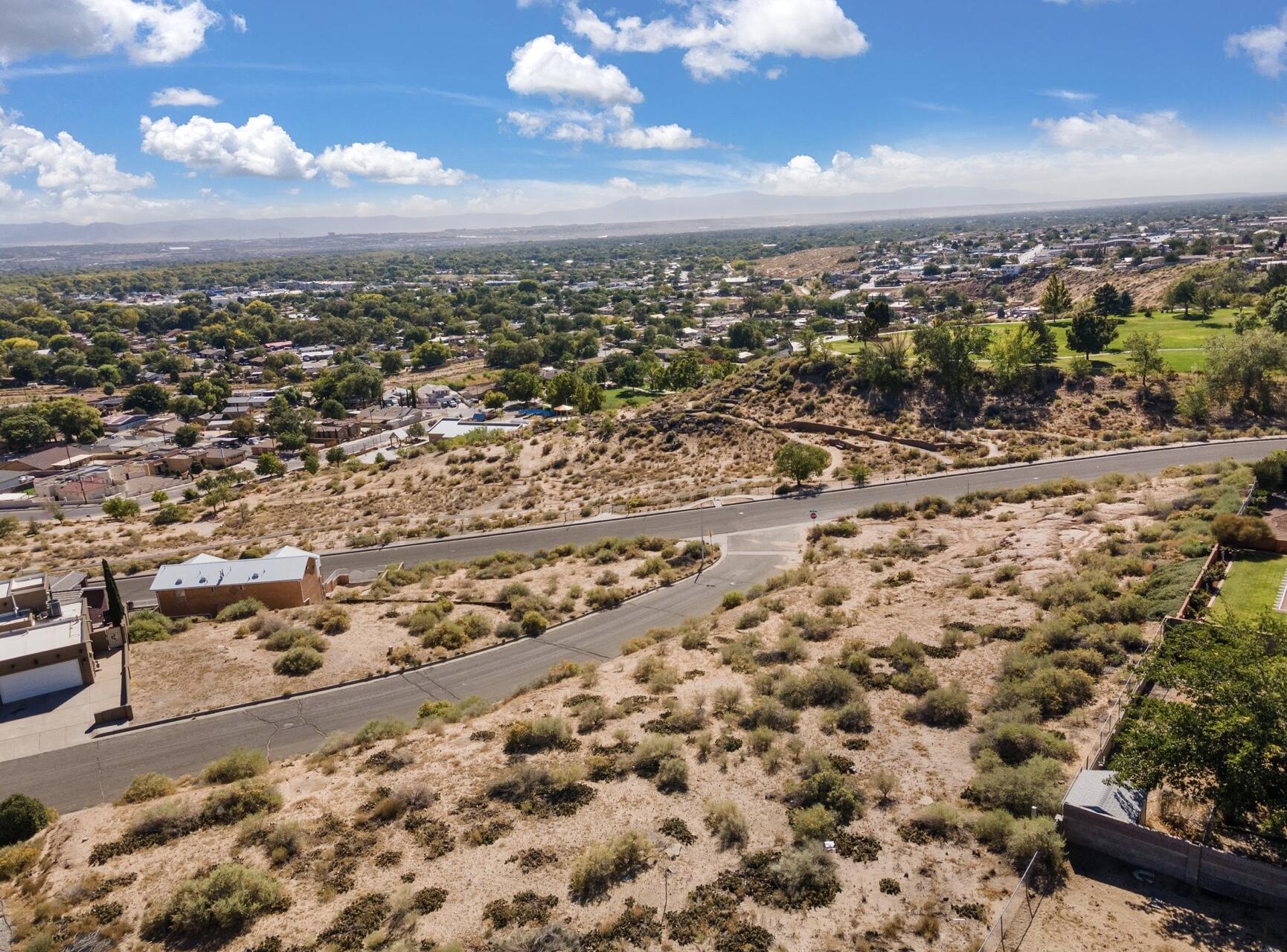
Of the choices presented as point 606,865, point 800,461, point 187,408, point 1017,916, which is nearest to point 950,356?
point 800,461

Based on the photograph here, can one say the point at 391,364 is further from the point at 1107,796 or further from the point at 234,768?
the point at 1107,796

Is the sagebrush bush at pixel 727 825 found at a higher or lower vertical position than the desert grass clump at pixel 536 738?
higher

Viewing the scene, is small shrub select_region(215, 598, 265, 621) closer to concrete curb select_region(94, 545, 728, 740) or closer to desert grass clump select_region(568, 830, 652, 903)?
concrete curb select_region(94, 545, 728, 740)

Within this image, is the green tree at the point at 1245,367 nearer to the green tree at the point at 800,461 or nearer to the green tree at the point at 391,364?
the green tree at the point at 800,461

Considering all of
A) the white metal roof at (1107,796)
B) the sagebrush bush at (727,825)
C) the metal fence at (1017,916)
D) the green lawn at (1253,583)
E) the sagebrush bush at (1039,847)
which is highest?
the green lawn at (1253,583)

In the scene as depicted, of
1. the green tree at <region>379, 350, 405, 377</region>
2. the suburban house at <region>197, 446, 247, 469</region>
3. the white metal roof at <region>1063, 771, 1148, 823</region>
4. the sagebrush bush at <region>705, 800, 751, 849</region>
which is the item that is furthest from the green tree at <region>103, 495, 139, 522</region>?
the green tree at <region>379, 350, 405, 377</region>

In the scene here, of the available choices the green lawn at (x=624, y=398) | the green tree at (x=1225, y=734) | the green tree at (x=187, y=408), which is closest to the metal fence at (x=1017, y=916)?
the green tree at (x=1225, y=734)
